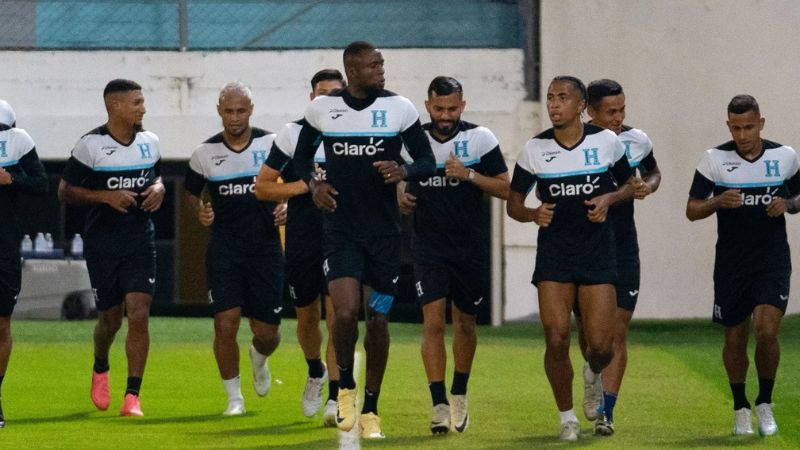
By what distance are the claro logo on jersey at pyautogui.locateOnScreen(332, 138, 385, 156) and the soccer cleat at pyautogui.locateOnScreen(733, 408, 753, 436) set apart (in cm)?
266

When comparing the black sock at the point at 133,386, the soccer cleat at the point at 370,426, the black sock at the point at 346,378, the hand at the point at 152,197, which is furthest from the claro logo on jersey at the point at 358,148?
the black sock at the point at 133,386

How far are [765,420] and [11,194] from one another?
483 cm

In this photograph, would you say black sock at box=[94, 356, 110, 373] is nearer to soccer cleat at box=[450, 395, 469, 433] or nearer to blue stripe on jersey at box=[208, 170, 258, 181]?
blue stripe on jersey at box=[208, 170, 258, 181]

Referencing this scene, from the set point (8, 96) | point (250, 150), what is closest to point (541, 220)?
point (250, 150)

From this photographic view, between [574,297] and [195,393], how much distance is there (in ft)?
13.4

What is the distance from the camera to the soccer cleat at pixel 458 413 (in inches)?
400

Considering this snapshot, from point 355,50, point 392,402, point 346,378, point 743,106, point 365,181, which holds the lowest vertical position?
point 392,402

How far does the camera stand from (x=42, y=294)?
74.8 ft

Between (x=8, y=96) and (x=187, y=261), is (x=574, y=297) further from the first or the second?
(x=187, y=261)

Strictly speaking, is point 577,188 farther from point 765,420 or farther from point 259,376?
point 259,376

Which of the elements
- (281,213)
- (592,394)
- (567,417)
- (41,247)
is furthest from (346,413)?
(41,247)

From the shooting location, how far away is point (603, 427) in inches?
390

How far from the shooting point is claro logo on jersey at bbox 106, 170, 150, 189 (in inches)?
445

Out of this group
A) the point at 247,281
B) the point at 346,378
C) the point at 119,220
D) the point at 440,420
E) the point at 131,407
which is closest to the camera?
the point at 346,378
